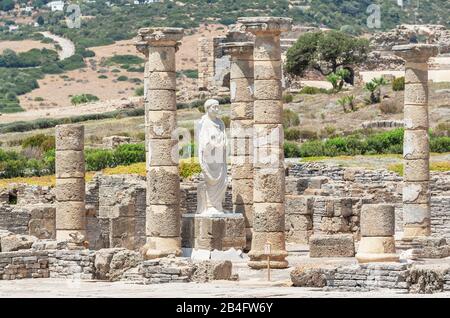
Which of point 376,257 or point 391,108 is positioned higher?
point 391,108

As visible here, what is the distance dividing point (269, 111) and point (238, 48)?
3.09 m

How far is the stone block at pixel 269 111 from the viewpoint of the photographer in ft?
128

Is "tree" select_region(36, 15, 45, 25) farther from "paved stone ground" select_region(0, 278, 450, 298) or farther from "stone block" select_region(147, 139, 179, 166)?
"paved stone ground" select_region(0, 278, 450, 298)

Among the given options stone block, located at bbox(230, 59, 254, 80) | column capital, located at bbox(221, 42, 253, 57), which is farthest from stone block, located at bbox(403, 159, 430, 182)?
column capital, located at bbox(221, 42, 253, 57)

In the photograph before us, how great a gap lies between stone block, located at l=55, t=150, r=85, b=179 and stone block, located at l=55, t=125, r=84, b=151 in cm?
16

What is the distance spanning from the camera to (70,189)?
40812 mm

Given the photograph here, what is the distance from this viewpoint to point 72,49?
155500 mm

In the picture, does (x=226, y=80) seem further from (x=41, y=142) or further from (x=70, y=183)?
(x=70, y=183)

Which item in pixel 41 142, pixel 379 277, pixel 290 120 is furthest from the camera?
pixel 290 120

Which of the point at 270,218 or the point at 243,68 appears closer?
the point at 270,218

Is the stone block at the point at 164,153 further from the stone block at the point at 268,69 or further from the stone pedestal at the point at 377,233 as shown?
the stone pedestal at the point at 377,233

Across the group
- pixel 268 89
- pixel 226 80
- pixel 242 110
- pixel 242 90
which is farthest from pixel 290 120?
pixel 268 89

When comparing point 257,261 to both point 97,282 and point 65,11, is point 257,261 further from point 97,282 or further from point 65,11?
point 65,11

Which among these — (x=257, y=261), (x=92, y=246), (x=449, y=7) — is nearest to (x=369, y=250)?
(x=257, y=261)
